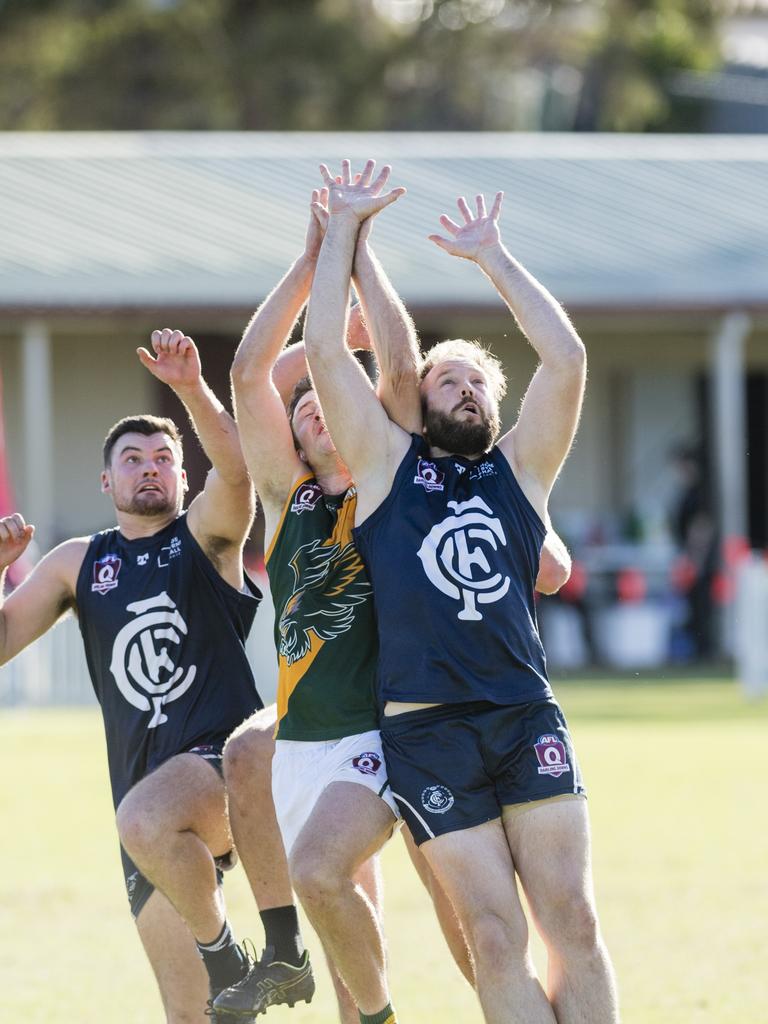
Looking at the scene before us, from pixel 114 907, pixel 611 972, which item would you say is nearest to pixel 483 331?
pixel 114 907

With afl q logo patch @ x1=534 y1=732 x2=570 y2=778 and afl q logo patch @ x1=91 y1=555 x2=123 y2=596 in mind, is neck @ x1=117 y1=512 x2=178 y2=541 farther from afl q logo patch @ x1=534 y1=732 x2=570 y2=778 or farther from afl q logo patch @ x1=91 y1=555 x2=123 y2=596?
afl q logo patch @ x1=534 y1=732 x2=570 y2=778

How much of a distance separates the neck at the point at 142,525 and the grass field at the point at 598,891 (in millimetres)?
1831

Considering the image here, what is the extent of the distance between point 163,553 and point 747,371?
731 inches

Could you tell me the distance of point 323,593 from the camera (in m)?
5.59

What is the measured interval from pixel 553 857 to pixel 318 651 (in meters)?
0.96

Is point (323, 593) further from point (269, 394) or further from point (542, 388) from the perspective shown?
point (542, 388)

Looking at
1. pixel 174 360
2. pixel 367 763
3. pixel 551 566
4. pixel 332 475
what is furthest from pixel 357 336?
pixel 367 763

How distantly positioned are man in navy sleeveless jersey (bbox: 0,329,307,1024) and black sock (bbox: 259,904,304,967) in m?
0.12

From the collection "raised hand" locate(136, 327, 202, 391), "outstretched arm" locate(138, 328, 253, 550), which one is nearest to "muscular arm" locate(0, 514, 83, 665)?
"outstretched arm" locate(138, 328, 253, 550)

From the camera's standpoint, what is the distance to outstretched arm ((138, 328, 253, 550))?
5.79 meters

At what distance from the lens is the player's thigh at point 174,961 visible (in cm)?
598

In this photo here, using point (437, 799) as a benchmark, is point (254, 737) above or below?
above

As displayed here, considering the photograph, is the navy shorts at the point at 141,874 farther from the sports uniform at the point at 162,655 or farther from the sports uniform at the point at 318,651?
the sports uniform at the point at 318,651

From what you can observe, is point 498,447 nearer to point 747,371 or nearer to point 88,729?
point 88,729
